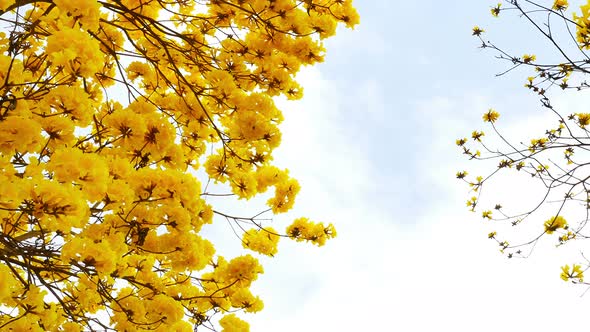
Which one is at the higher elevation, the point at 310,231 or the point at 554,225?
the point at 554,225

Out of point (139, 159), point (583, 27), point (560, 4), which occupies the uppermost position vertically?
point (560, 4)

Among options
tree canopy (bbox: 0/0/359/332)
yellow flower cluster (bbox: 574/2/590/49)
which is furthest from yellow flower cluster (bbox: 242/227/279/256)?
yellow flower cluster (bbox: 574/2/590/49)

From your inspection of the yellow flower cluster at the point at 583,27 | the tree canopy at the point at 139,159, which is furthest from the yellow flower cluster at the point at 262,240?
the yellow flower cluster at the point at 583,27

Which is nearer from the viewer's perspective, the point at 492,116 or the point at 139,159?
the point at 139,159

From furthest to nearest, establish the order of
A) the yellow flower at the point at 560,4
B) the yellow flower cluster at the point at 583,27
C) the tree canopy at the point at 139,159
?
the yellow flower at the point at 560,4
the yellow flower cluster at the point at 583,27
the tree canopy at the point at 139,159

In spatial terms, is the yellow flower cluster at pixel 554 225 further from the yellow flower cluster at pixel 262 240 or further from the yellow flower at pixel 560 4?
the yellow flower cluster at pixel 262 240

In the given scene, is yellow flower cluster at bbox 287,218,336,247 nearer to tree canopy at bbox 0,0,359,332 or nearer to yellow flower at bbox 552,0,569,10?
tree canopy at bbox 0,0,359,332

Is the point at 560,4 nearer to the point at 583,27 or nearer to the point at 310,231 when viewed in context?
the point at 583,27

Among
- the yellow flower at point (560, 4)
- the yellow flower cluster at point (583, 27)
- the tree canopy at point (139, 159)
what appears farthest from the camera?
the yellow flower at point (560, 4)

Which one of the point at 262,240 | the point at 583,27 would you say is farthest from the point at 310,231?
the point at 583,27

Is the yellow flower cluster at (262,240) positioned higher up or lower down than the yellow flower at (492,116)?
lower down

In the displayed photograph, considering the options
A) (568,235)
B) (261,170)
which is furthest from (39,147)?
→ (568,235)

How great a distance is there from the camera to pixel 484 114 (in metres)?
6.86

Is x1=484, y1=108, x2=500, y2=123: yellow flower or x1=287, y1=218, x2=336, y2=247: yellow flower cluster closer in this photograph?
x1=287, y1=218, x2=336, y2=247: yellow flower cluster
